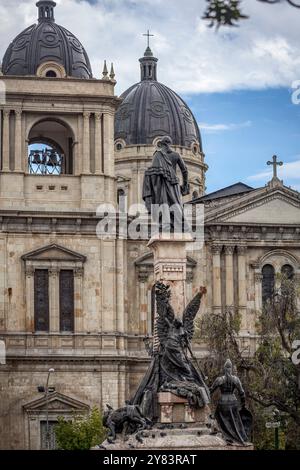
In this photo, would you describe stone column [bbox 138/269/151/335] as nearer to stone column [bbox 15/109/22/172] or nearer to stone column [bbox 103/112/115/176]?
stone column [bbox 103/112/115/176]

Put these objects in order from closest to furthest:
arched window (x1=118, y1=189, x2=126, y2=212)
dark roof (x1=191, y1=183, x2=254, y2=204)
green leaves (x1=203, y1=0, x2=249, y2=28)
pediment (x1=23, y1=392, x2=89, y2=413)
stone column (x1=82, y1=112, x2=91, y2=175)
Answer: green leaves (x1=203, y1=0, x2=249, y2=28) → pediment (x1=23, y1=392, x2=89, y2=413) → stone column (x1=82, y1=112, x2=91, y2=175) → dark roof (x1=191, y1=183, x2=254, y2=204) → arched window (x1=118, y1=189, x2=126, y2=212)

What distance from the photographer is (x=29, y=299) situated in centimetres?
7019

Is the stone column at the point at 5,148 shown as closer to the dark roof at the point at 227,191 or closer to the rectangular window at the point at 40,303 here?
the rectangular window at the point at 40,303

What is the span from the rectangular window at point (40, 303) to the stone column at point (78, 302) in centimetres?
128

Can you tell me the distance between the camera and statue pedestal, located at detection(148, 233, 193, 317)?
35156 millimetres

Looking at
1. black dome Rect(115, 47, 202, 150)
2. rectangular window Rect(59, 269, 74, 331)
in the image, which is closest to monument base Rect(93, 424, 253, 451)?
rectangular window Rect(59, 269, 74, 331)

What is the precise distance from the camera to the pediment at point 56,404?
68750 millimetres

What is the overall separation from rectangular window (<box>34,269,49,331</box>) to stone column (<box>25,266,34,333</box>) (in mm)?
178

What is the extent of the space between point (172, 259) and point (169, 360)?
237 centimetres

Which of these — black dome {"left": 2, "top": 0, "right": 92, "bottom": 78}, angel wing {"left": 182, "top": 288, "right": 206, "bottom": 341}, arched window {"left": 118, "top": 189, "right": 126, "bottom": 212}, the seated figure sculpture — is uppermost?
black dome {"left": 2, "top": 0, "right": 92, "bottom": 78}

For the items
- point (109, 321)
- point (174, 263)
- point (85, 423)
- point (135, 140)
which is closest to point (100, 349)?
point (109, 321)

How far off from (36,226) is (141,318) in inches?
256

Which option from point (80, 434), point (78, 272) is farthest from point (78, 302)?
point (80, 434)

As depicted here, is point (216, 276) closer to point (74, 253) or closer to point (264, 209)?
point (264, 209)
